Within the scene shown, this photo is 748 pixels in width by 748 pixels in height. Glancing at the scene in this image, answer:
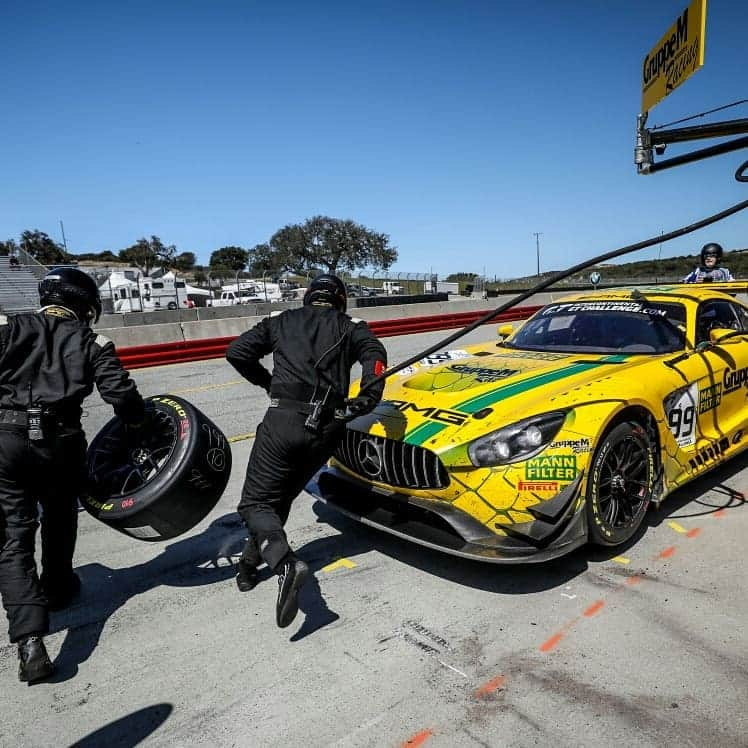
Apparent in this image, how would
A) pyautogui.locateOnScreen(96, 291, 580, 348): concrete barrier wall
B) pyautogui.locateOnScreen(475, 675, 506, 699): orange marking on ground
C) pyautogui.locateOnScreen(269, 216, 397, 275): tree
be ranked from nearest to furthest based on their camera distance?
pyautogui.locateOnScreen(475, 675, 506, 699): orange marking on ground < pyautogui.locateOnScreen(96, 291, 580, 348): concrete barrier wall < pyautogui.locateOnScreen(269, 216, 397, 275): tree

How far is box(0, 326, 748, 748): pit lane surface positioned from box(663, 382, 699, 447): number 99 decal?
1.84 feet

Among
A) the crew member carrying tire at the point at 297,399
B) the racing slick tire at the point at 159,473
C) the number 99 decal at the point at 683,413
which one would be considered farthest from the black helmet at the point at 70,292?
the number 99 decal at the point at 683,413

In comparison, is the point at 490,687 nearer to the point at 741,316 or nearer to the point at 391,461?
the point at 391,461

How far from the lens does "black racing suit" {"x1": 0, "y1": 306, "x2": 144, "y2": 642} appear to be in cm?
278

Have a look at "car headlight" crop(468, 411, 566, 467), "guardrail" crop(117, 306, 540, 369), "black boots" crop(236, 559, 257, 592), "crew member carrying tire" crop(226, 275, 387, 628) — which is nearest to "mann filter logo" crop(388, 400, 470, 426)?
"car headlight" crop(468, 411, 566, 467)

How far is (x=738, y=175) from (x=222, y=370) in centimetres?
978

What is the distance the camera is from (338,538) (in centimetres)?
401

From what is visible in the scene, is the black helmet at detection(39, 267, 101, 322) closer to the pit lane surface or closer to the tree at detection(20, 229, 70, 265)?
the pit lane surface

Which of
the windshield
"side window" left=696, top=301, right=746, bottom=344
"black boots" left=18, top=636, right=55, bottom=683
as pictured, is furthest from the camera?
"side window" left=696, top=301, right=746, bottom=344

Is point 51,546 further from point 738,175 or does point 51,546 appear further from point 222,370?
point 222,370

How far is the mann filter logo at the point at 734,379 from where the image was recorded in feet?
14.6

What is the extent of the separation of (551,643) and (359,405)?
1440 millimetres

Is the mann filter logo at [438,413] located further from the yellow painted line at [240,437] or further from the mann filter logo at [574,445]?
the yellow painted line at [240,437]

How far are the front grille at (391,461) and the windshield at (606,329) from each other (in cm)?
187
